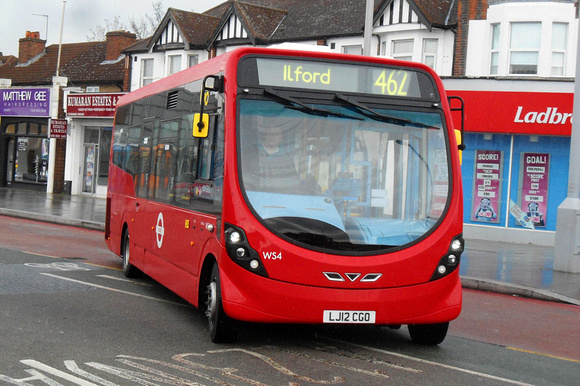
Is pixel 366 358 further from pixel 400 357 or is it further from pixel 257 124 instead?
pixel 257 124

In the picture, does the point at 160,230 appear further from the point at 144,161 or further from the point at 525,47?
the point at 525,47

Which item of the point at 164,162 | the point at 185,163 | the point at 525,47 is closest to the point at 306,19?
the point at 525,47

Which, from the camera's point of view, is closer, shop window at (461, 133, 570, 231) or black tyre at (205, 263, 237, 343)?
black tyre at (205, 263, 237, 343)

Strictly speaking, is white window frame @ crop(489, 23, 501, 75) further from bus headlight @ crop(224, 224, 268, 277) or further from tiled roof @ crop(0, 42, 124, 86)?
tiled roof @ crop(0, 42, 124, 86)

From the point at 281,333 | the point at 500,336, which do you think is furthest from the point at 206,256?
the point at 500,336

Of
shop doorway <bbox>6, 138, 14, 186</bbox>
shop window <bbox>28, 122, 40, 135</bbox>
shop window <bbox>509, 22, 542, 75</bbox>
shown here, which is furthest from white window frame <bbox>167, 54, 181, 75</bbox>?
shop window <bbox>509, 22, 542, 75</bbox>

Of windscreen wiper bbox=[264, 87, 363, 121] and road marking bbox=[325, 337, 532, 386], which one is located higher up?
windscreen wiper bbox=[264, 87, 363, 121]

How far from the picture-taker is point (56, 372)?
5.92 metres

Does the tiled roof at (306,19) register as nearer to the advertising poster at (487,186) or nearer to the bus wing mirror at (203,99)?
the advertising poster at (487,186)

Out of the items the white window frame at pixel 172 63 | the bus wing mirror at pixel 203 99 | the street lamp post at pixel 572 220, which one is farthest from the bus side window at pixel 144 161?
the white window frame at pixel 172 63

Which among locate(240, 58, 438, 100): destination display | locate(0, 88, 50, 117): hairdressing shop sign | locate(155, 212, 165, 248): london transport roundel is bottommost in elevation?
locate(155, 212, 165, 248): london transport roundel

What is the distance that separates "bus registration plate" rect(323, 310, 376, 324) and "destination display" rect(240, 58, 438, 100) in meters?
2.11

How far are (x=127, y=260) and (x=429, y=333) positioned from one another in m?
5.79

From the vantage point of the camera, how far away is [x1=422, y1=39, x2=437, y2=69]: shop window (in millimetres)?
25891
